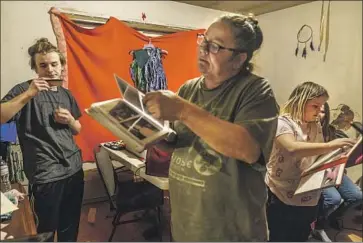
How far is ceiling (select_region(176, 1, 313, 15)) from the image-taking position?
64 centimetres

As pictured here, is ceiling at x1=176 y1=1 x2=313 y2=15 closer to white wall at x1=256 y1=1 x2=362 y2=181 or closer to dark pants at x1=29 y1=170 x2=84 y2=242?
white wall at x1=256 y1=1 x2=362 y2=181

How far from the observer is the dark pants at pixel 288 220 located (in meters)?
0.75

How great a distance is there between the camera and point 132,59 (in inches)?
26.8

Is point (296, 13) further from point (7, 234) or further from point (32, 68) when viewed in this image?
point (7, 234)

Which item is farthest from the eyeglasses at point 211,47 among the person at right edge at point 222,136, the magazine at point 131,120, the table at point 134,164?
the table at point 134,164

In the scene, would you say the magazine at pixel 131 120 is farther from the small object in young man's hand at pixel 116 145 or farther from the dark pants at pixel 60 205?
the dark pants at pixel 60 205

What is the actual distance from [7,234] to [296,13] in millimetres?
805

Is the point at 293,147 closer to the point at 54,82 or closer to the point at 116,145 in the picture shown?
the point at 116,145

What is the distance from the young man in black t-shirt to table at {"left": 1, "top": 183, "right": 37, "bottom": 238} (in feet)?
0.04

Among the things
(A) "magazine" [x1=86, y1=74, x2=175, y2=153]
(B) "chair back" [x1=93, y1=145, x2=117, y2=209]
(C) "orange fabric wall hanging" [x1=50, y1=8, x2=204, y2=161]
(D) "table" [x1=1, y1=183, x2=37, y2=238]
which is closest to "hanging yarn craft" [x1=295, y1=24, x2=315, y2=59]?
(C) "orange fabric wall hanging" [x1=50, y1=8, x2=204, y2=161]

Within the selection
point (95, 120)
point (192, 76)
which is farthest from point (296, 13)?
point (95, 120)

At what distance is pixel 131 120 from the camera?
550 millimetres

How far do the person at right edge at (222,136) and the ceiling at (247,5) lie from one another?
0.27ft

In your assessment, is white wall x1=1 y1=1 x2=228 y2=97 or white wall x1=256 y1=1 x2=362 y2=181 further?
white wall x1=256 y1=1 x2=362 y2=181
